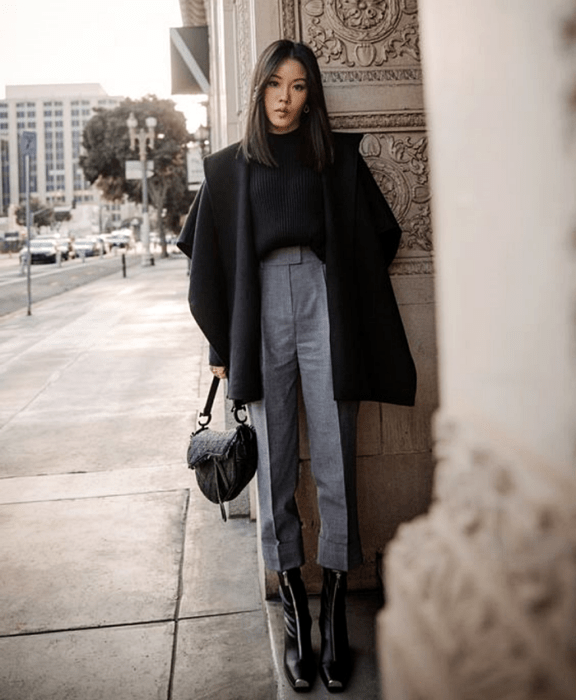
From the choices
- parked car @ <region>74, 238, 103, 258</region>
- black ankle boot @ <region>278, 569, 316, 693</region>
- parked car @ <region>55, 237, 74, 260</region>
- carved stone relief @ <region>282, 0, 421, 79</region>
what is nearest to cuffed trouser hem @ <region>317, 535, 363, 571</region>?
black ankle boot @ <region>278, 569, 316, 693</region>

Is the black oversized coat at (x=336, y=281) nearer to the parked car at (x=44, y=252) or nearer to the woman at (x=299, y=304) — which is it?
the woman at (x=299, y=304)

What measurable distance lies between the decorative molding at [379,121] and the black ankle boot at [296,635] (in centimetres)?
164

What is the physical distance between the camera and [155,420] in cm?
594

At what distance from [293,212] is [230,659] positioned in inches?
61.5

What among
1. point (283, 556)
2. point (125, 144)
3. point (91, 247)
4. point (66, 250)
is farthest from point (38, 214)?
point (283, 556)

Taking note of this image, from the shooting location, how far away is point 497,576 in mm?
549

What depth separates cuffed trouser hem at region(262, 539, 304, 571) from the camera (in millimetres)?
2447

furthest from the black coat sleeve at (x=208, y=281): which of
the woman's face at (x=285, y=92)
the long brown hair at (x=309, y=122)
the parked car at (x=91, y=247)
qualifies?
the parked car at (x=91, y=247)

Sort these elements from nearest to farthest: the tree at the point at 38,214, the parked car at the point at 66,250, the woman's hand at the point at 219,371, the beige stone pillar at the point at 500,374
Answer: the beige stone pillar at the point at 500,374
the woman's hand at the point at 219,371
the parked car at the point at 66,250
the tree at the point at 38,214

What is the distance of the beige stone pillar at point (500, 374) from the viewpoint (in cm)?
49

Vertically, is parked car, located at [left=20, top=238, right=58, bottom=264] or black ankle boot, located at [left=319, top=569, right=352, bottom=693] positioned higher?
parked car, located at [left=20, top=238, right=58, bottom=264]

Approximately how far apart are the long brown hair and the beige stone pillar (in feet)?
5.66

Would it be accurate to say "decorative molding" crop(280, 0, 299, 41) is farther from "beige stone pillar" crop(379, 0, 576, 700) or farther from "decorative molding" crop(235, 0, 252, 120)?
"beige stone pillar" crop(379, 0, 576, 700)

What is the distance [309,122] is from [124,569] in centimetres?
211
